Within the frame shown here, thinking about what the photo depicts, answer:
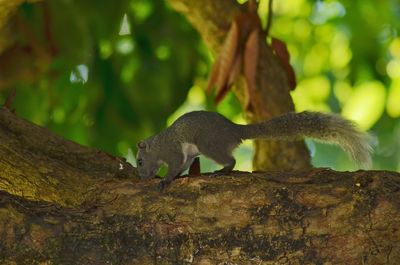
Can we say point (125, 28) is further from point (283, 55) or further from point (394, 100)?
point (394, 100)

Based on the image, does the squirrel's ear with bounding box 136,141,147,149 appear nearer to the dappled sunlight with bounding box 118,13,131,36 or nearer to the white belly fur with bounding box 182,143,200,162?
the white belly fur with bounding box 182,143,200,162

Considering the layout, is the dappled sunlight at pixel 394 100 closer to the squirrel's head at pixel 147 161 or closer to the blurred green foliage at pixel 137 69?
the blurred green foliage at pixel 137 69

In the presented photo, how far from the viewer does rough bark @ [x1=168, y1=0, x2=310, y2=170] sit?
177 inches

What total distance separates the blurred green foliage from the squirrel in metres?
0.68

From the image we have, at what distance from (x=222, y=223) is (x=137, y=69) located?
2.32 m

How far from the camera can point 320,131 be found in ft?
11.3

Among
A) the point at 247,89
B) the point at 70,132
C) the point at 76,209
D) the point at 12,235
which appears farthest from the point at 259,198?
the point at 70,132

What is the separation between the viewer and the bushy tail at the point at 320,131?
3381 millimetres

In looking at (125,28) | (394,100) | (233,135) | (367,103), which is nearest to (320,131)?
(233,135)

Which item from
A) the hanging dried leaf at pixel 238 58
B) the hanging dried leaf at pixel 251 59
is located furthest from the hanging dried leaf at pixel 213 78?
the hanging dried leaf at pixel 251 59

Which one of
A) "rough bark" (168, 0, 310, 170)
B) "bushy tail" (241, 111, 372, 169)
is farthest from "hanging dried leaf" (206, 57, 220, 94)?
"bushy tail" (241, 111, 372, 169)

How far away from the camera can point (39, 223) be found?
2.55m

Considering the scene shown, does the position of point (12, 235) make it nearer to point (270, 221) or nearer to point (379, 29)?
point (270, 221)

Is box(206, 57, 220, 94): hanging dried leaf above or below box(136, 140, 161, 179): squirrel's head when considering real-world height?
above
